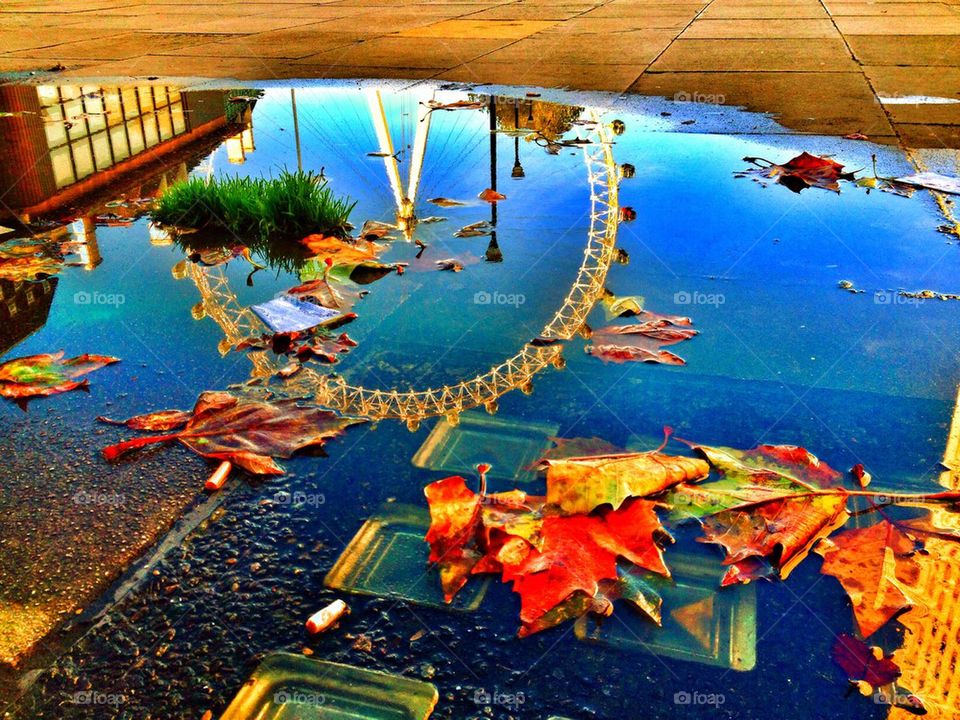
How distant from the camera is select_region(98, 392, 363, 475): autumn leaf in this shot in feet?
8.48

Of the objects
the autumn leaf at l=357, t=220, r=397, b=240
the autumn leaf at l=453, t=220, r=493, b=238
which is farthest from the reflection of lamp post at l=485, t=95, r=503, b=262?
the autumn leaf at l=357, t=220, r=397, b=240

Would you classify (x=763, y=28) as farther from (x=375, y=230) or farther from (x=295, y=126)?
(x=375, y=230)

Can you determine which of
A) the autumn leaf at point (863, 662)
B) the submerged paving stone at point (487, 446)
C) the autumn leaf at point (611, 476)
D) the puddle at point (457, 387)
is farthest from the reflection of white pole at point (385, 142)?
the autumn leaf at point (863, 662)

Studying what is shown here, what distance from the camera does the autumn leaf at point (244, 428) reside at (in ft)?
8.48

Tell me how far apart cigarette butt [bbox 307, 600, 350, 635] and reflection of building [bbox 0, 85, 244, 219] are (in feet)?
13.4

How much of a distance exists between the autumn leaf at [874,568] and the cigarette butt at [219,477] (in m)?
1.73

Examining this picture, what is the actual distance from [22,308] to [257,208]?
53.4 inches

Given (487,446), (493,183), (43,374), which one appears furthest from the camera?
(493,183)

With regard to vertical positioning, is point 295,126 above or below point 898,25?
below

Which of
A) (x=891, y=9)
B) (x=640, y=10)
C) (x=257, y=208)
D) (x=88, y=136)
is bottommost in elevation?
(x=257, y=208)

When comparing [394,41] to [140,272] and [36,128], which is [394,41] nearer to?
[36,128]

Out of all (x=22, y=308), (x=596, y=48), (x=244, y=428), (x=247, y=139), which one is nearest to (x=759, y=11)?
(x=596, y=48)

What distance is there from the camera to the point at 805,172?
5.29 metres

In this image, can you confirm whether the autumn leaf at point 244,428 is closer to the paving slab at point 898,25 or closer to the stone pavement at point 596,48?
the stone pavement at point 596,48
